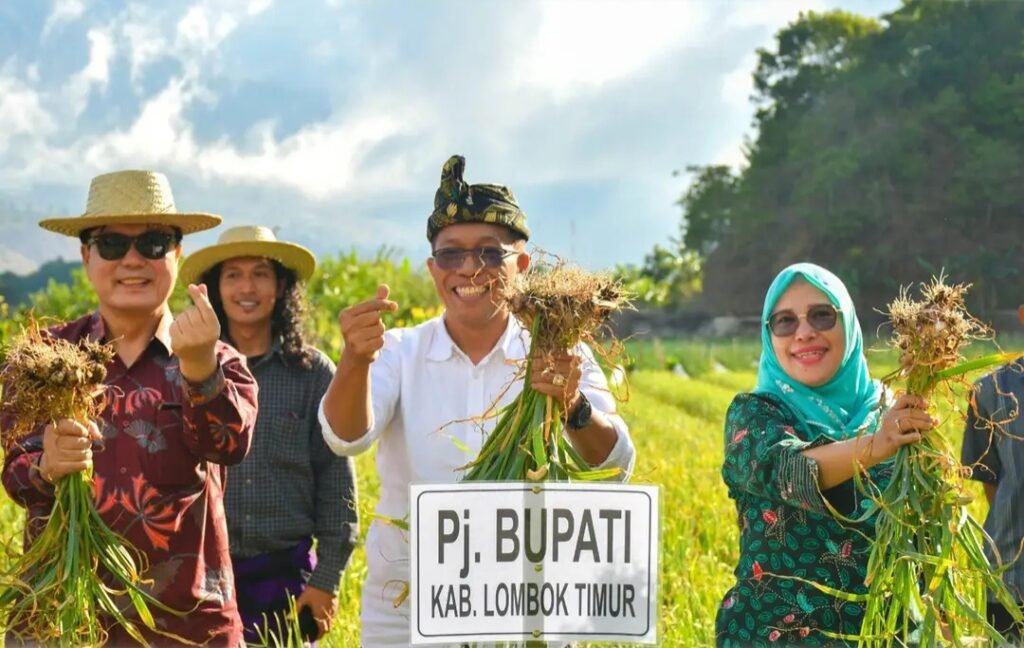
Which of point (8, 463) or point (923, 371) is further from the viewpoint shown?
point (8, 463)

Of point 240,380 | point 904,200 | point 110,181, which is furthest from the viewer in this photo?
point 904,200

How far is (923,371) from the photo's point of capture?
73.0 inches

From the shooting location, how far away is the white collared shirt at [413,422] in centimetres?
247

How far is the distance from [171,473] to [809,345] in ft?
4.70

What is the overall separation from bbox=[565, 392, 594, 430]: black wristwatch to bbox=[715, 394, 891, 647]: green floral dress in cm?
39

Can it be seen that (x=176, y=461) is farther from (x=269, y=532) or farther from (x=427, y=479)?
(x=269, y=532)

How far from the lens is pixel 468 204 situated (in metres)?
2.44

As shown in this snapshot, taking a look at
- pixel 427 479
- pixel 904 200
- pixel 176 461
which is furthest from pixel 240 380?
pixel 904 200

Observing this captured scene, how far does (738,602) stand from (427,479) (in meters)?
0.75

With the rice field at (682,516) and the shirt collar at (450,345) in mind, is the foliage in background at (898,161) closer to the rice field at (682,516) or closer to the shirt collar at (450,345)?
the rice field at (682,516)

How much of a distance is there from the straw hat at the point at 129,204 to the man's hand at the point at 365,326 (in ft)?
2.36

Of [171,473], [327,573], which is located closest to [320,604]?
[327,573]

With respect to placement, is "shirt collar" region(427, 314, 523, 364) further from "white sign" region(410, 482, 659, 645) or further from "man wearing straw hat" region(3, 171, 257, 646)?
"white sign" region(410, 482, 659, 645)

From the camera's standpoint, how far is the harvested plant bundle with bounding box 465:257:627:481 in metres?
1.87
